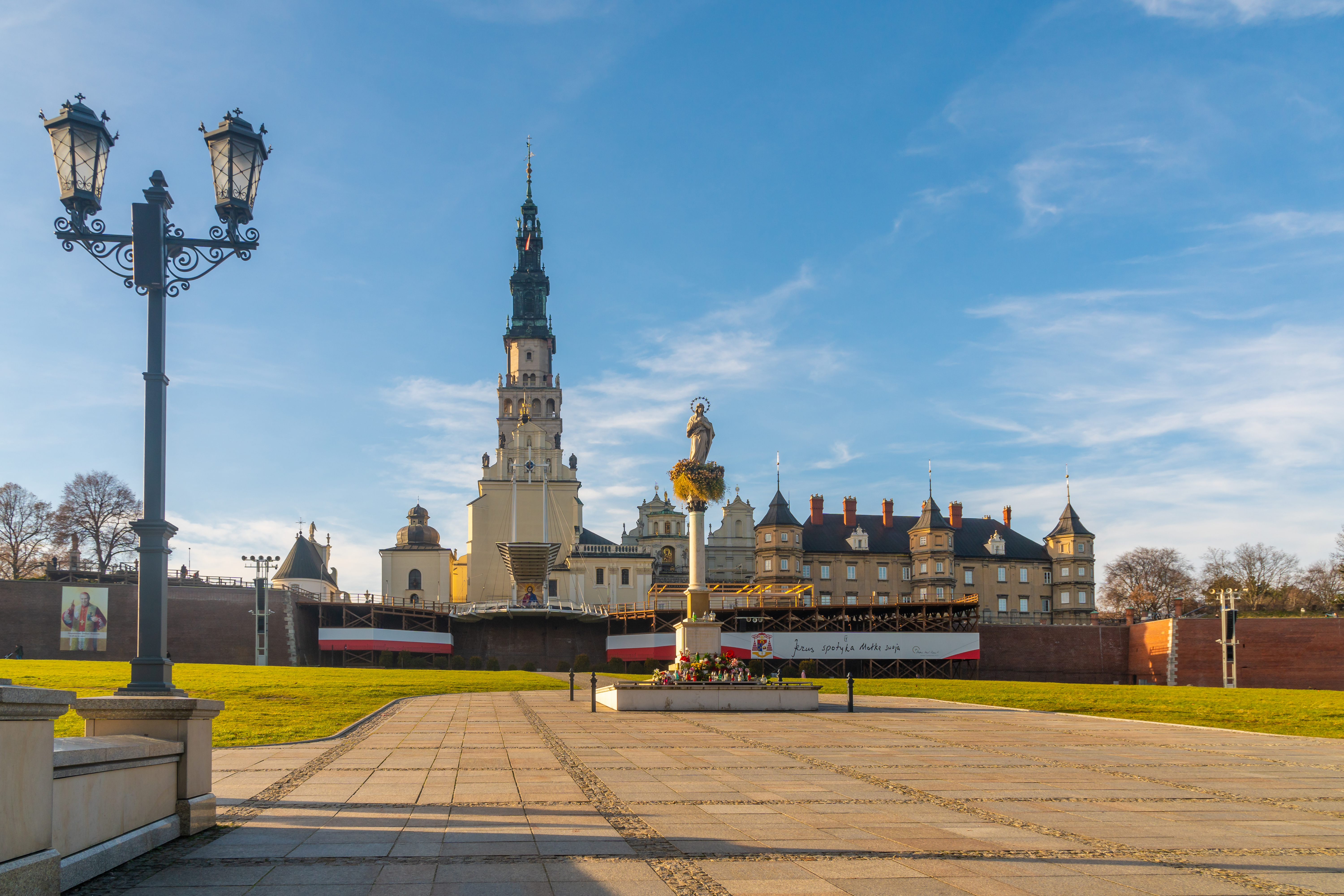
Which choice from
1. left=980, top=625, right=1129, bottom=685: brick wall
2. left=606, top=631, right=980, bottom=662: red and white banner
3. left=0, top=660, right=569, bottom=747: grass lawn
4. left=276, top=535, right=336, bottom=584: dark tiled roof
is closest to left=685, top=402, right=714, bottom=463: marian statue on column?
left=0, top=660, right=569, bottom=747: grass lawn

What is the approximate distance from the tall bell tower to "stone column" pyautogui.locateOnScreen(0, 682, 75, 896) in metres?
90.6

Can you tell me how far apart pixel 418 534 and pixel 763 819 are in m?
87.0

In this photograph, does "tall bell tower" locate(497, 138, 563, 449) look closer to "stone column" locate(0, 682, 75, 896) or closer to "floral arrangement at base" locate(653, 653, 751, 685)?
"floral arrangement at base" locate(653, 653, 751, 685)

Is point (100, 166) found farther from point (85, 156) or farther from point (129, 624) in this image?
point (129, 624)

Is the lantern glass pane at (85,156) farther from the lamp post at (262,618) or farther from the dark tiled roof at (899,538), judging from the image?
the dark tiled roof at (899,538)

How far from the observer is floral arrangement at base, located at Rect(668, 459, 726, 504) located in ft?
105

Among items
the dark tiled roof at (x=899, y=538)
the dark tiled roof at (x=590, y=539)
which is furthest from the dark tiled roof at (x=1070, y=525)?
the dark tiled roof at (x=590, y=539)

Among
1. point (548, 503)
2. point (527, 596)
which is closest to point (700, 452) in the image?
point (527, 596)

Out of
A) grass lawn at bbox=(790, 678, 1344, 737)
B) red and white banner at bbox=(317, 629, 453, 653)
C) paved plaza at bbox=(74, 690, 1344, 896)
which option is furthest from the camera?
red and white banner at bbox=(317, 629, 453, 653)

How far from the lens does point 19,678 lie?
109ft

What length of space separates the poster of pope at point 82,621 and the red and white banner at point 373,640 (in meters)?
12.6

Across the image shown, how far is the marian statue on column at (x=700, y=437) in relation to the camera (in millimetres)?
32812

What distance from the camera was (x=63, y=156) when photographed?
1056cm

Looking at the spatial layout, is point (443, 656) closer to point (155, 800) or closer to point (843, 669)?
point (843, 669)
